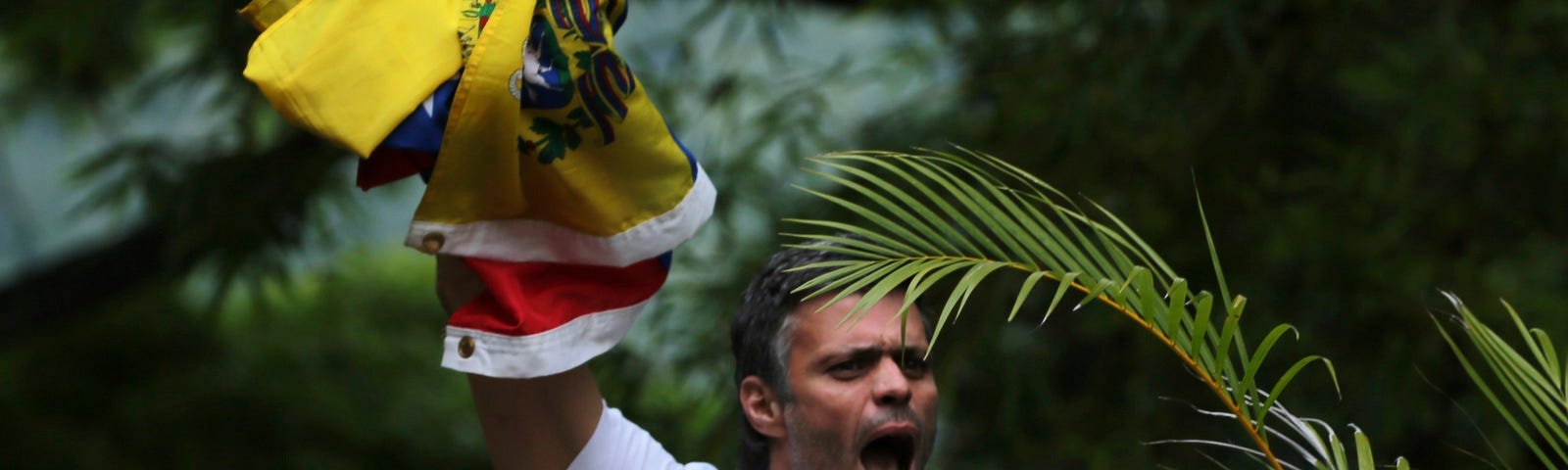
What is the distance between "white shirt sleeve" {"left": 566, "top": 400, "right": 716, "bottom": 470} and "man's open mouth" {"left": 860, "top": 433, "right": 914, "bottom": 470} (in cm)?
18

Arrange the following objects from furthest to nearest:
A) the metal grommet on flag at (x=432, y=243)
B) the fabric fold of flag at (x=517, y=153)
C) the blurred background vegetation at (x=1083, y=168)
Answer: the blurred background vegetation at (x=1083, y=168) < the metal grommet on flag at (x=432, y=243) < the fabric fold of flag at (x=517, y=153)

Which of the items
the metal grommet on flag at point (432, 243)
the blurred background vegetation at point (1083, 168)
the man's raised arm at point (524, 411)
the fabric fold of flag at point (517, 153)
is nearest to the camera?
the fabric fold of flag at point (517, 153)

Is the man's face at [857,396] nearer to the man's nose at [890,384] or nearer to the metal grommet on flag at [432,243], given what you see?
the man's nose at [890,384]

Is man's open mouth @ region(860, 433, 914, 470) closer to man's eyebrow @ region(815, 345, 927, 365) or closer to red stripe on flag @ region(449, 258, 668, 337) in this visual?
man's eyebrow @ region(815, 345, 927, 365)

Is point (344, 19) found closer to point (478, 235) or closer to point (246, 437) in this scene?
point (478, 235)

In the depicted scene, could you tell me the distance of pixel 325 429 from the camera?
20.5 ft

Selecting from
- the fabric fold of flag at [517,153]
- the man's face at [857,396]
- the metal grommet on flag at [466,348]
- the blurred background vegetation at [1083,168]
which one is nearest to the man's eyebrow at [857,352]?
the man's face at [857,396]

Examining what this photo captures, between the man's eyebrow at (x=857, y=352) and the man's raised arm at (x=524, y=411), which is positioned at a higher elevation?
the man's eyebrow at (x=857, y=352)

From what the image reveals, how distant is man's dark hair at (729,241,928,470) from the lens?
1952 mm

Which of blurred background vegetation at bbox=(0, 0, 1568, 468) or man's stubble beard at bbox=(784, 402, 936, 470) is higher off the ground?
man's stubble beard at bbox=(784, 402, 936, 470)

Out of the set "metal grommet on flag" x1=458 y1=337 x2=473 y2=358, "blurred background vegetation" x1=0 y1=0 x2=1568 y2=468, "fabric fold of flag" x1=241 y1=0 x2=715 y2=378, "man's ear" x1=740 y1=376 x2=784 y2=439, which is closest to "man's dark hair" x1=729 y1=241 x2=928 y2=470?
"man's ear" x1=740 y1=376 x2=784 y2=439

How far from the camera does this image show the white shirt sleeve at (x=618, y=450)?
1889 millimetres

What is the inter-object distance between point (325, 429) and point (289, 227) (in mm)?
2483

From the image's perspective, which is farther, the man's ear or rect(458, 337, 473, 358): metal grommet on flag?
the man's ear
